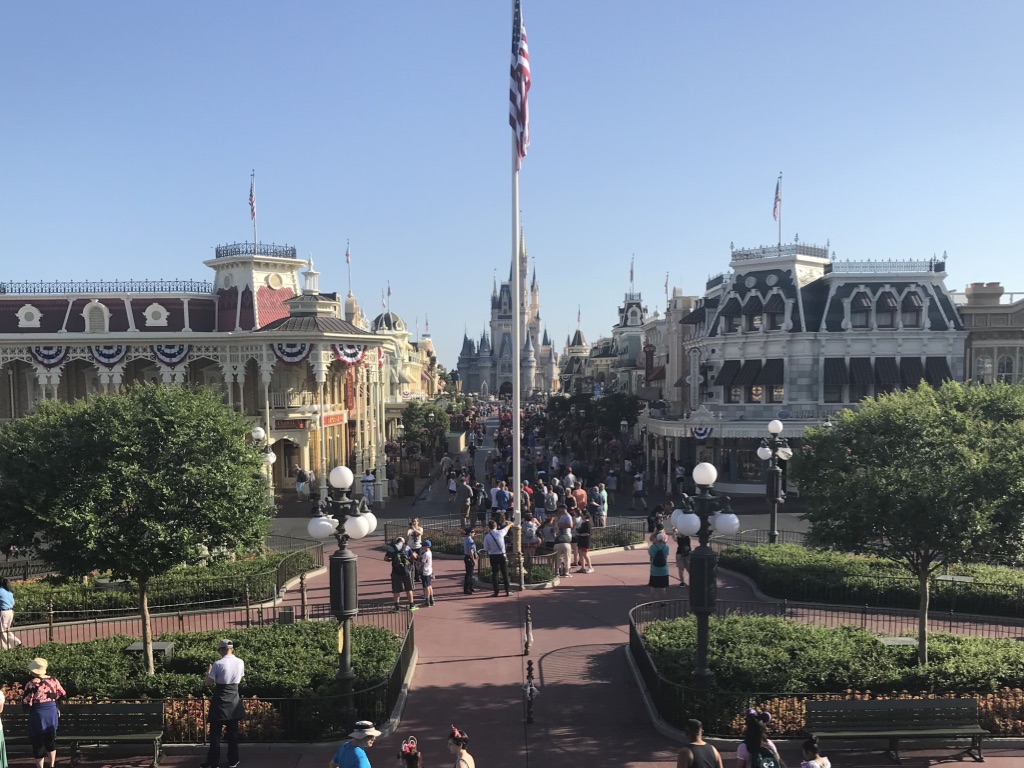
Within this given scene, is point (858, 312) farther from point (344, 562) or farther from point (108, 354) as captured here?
point (108, 354)

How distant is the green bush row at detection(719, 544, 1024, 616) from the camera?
1560 centimetres

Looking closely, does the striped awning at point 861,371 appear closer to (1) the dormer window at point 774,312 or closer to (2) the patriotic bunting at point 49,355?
(1) the dormer window at point 774,312

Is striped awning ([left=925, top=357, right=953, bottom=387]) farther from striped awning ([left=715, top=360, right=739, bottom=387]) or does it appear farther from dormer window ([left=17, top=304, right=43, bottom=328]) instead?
dormer window ([left=17, top=304, right=43, bottom=328])

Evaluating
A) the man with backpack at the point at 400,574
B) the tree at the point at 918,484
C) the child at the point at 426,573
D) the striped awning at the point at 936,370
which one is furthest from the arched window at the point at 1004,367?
the man with backpack at the point at 400,574

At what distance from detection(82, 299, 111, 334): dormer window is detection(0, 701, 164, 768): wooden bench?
27351mm

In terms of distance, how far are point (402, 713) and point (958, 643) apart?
832 cm

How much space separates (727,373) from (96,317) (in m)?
27.5

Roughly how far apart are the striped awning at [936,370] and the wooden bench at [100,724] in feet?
110

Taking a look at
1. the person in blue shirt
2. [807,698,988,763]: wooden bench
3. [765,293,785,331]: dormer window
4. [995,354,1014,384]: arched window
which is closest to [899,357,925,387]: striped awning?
[995,354,1014,384]: arched window

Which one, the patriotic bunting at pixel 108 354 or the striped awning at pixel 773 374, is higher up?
the patriotic bunting at pixel 108 354

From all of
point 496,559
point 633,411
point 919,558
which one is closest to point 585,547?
point 496,559

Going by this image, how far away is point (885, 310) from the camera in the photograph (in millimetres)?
35500

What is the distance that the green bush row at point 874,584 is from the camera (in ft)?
51.2

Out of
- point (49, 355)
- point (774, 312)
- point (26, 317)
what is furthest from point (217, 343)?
point (774, 312)
